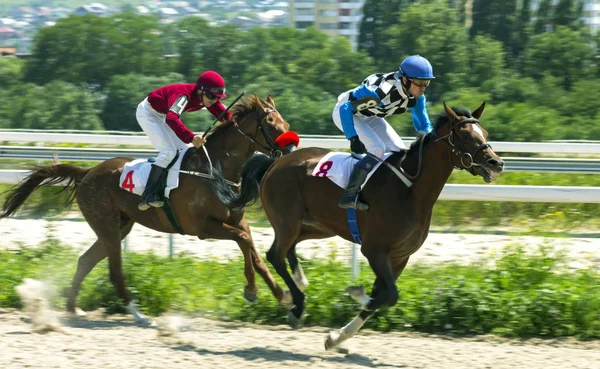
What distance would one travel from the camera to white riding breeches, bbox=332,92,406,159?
20.5 ft

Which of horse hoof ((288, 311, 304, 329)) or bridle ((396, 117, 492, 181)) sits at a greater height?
Answer: bridle ((396, 117, 492, 181))

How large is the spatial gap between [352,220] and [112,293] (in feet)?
7.58

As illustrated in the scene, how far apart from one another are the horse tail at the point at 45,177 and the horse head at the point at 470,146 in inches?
134

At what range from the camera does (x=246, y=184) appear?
269 inches

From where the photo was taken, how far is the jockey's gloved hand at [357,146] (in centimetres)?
627

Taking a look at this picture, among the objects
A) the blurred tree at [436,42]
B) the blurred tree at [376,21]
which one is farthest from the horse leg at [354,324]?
the blurred tree at [376,21]

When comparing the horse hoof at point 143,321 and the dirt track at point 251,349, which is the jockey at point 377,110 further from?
the horse hoof at point 143,321

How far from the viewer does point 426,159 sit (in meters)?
5.92

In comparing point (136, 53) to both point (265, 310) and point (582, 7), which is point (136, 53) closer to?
point (582, 7)

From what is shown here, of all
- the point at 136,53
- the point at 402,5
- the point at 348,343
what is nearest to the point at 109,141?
the point at 348,343

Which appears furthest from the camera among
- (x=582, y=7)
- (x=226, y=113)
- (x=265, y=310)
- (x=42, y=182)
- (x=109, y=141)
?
(x=582, y=7)

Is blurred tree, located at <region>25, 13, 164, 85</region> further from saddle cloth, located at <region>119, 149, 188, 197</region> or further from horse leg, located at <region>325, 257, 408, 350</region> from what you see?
horse leg, located at <region>325, 257, 408, 350</region>

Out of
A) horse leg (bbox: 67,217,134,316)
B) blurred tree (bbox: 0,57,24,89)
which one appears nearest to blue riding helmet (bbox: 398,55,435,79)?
horse leg (bbox: 67,217,134,316)

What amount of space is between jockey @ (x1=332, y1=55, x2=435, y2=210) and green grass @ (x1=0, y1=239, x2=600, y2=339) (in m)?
1.00
